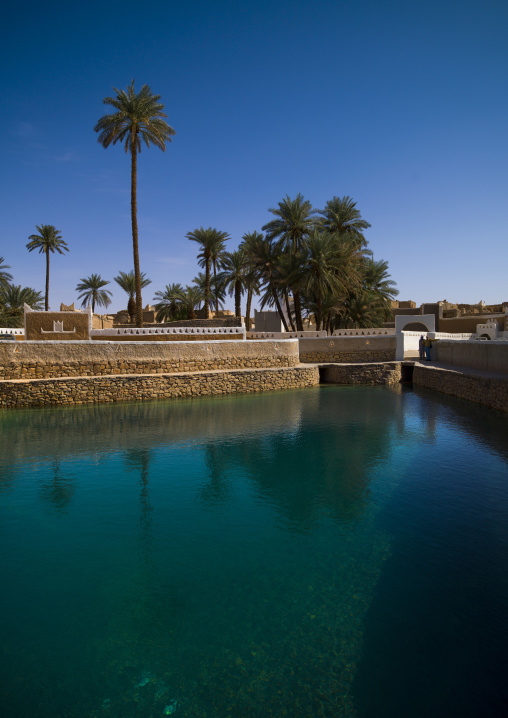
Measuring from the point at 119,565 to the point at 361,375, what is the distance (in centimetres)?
2030

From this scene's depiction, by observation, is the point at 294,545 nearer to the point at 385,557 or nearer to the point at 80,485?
the point at 385,557

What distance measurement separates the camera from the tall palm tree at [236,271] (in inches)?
1361

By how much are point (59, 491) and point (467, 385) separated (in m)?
15.4

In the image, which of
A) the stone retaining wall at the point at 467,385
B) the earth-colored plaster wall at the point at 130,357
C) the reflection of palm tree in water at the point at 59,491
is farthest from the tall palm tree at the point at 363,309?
the reflection of palm tree in water at the point at 59,491

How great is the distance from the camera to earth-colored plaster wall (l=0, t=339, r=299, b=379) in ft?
60.4

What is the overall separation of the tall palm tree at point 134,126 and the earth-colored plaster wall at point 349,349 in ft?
34.3

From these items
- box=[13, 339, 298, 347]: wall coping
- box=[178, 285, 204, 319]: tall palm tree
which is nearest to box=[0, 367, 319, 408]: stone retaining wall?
box=[13, 339, 298, 347]: wall coping

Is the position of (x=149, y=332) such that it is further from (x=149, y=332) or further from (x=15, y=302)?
(x=15, y=302)

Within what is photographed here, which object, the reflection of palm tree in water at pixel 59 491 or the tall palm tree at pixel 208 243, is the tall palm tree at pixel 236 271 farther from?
the reflection of palm tree in water at pixel 59 491

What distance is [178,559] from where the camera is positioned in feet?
20.1

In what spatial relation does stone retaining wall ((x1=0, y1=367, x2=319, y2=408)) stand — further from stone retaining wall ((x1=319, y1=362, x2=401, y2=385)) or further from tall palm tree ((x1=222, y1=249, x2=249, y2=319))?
tall palm tree ((x1=222, y1=249, x2=249, y2=319))

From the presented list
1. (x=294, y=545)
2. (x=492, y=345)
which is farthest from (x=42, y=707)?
(x=492, y=345)

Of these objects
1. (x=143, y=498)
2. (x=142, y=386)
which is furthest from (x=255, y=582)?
(x=142, y=386)

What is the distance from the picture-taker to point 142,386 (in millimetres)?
19562
